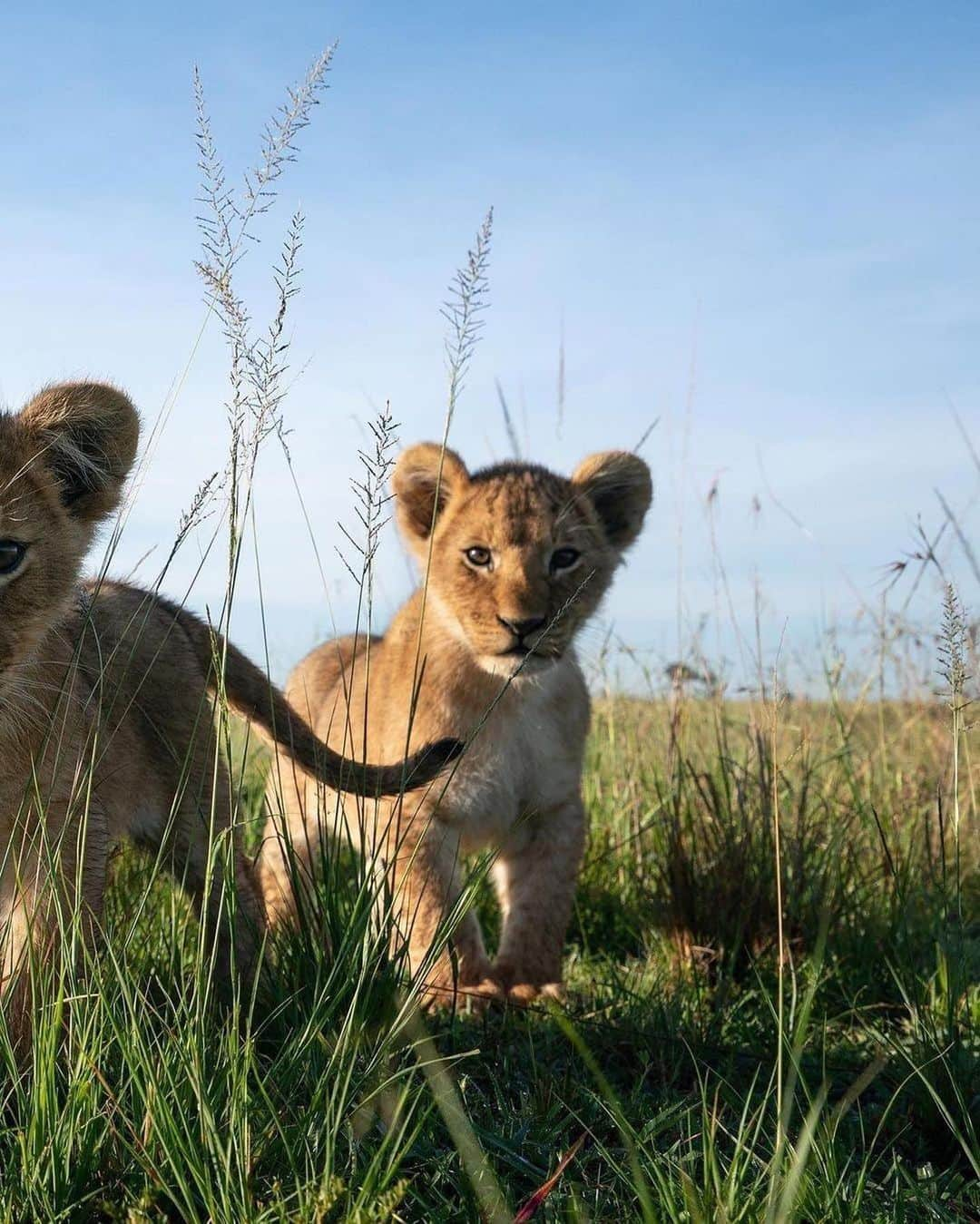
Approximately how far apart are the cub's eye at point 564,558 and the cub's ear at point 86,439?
6.97 ft

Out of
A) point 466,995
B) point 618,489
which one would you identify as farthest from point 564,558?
point 466,995

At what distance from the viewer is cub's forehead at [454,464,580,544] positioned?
5141 millimetres

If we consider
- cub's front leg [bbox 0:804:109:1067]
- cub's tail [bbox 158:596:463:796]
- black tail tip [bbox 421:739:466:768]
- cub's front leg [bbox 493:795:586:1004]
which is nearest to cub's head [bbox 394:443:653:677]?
cub's front leg [bbox 493:795:586:1004]

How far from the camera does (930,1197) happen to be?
270 cm

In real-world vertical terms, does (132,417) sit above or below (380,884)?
above

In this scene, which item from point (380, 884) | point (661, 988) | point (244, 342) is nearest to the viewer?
point (380, 884)

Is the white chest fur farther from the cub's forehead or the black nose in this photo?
the cub's forehead

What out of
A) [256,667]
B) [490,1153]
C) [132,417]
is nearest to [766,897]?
[256,667]

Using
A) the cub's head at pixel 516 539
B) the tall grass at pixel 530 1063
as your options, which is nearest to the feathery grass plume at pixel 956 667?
the tall grass at pixel 530 1063

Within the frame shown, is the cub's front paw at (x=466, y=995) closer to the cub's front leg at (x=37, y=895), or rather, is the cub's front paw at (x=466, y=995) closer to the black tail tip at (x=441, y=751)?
the black tail tip at (x=441, y=751)

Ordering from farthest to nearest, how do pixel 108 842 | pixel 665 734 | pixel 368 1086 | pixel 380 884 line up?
1. pixel 665 734
2. pixel 108 842
3. pixel 380 884
4. pixel 368 1086

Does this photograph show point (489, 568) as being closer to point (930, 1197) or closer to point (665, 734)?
point (665, 734)

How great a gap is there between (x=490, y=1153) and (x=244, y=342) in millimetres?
1844

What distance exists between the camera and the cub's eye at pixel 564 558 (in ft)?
17.1
